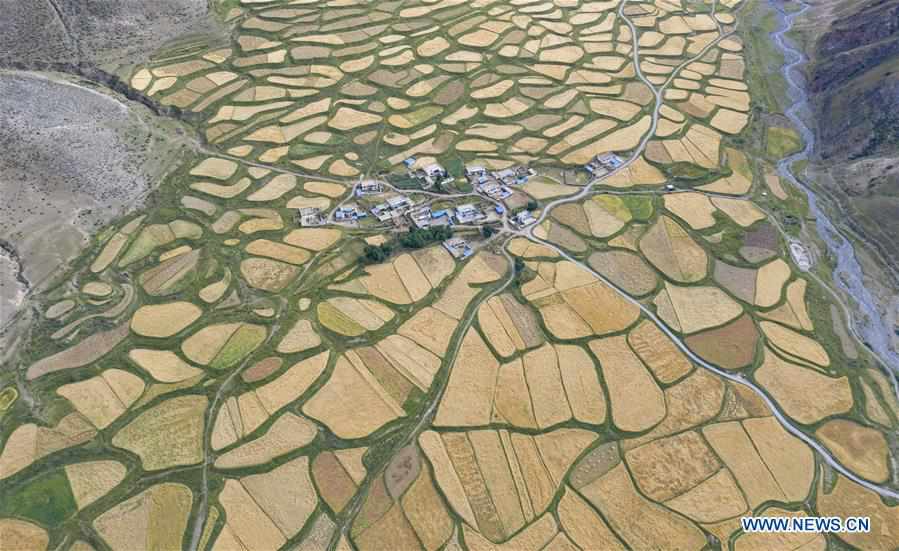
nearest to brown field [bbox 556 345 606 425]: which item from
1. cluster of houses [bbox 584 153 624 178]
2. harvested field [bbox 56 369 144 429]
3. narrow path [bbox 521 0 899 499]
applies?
narrow path [bbox 521 0 899 499]

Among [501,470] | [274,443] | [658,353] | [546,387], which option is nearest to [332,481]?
[274,443]

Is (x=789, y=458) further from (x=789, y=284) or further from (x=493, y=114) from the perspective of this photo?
(x=493, y=114)

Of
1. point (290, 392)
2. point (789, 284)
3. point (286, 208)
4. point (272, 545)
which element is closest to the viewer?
point (272, 545)

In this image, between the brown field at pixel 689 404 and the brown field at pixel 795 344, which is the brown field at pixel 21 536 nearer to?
the brown field at pixel 689 404

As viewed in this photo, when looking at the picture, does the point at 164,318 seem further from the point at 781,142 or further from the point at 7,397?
the point at 781,142

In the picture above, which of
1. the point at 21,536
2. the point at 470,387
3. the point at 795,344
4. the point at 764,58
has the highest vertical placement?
the point at 764,58

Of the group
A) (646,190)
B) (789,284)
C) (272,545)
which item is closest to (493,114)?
(646,190)
